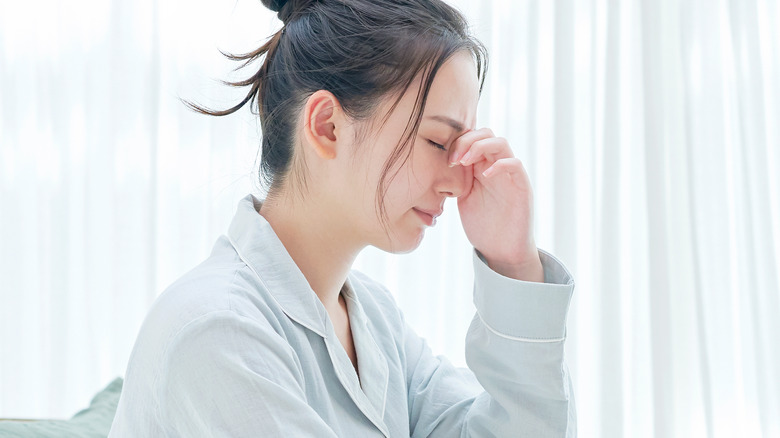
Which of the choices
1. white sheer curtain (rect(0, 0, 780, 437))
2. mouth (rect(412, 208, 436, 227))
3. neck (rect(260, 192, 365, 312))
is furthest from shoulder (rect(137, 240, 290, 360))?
white sheer curtain (rect(0, 0, 780, 437))

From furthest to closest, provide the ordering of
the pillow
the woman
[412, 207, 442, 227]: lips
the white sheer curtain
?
the white sheer curtain < the pillow < [412, 207, 442, 227]: lips < the woman

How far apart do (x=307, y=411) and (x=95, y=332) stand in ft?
5.85

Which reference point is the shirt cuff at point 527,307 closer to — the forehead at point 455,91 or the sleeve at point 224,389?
the forehead at point 455,91

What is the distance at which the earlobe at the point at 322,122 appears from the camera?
3.18 feet

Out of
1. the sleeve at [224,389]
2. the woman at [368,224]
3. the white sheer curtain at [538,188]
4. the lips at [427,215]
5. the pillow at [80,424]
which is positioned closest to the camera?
the sleeve at [224,389]

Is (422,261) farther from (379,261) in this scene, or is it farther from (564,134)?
(564,134)

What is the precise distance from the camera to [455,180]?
3.48 feet

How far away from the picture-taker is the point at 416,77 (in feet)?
3.14

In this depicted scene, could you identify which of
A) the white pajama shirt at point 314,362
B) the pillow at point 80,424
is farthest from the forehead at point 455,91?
the pillow at point 80,424

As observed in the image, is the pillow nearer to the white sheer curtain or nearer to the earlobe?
the earlobe

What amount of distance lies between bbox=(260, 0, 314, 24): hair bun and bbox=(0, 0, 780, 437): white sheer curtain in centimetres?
116

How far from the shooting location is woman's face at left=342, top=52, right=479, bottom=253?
0.96 meters

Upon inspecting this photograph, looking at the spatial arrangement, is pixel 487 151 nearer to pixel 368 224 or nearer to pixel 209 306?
pixel 368 224

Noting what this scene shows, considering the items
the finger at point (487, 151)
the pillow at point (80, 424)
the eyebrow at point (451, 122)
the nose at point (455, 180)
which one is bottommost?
the pillow at point (80, 424)
